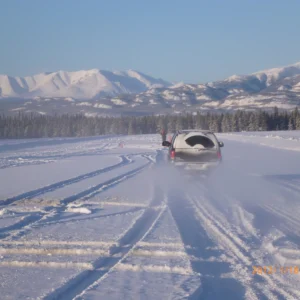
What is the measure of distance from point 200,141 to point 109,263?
34.1ft

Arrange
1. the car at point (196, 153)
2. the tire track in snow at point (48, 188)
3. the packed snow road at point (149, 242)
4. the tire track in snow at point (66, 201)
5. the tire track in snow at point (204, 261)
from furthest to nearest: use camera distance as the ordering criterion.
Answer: the car at point (196, 153) → the tire track in snow at point (48, 188) → the tire track in snow at point (66, 201) → the packed snow road at point (149, 242) → the tire track in snow at point (204, 261)

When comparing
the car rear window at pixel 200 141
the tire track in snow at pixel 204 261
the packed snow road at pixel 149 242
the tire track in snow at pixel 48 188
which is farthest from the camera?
the car rear window at pixel 200 141

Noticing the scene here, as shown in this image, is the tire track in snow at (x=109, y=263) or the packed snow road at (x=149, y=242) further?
the packed snow road at (x=149, y=242)

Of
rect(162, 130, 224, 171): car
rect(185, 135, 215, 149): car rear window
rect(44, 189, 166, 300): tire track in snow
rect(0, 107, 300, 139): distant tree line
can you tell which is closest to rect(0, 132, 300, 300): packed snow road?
rect(44, 189, 166, 300): tire track in snow

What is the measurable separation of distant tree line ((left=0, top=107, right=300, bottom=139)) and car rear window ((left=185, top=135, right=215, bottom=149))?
85.7m

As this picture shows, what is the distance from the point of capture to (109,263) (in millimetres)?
5594

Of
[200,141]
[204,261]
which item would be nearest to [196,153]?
[200,141]

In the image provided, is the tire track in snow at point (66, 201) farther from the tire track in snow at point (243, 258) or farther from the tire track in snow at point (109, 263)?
Result: the tire track in snow at point (243, 258)

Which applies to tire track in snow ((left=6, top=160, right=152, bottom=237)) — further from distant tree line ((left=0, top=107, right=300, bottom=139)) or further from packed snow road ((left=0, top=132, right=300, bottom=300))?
distant tree line ((left=0, top=107, right=300, bottom=139))

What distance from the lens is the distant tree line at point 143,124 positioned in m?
104

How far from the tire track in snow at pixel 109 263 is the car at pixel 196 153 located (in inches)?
260

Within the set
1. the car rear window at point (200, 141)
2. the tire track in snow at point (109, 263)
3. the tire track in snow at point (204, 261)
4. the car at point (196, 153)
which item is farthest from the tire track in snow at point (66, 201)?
the car rear window at point (200, 141)

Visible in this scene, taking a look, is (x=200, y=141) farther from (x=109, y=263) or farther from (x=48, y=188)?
(x=109, y=263)

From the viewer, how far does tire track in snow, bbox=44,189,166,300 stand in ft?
15.1
